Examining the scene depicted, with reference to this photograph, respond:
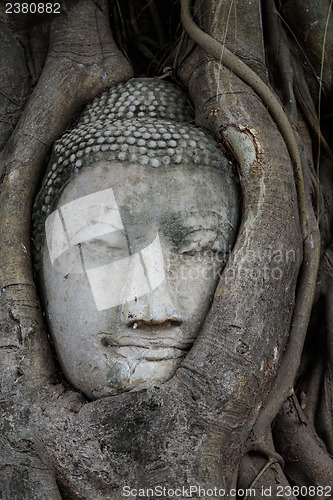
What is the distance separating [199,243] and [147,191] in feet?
0.63

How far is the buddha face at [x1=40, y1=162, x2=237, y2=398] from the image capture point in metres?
1.45

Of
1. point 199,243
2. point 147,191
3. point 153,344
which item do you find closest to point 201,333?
point 153,344

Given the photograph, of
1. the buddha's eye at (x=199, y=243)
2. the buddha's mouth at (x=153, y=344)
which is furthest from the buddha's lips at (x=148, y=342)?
the buddha's eye at (x=199, y=243)

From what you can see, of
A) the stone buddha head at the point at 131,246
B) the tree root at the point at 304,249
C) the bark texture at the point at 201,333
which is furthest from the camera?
the tree root at the point at 304,249

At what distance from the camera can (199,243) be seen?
4.98 ft

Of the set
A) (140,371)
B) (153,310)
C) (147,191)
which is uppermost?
(147,191)

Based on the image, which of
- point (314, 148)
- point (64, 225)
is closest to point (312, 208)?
point (314, 148)

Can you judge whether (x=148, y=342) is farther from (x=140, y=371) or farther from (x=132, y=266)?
(x=132, y=266)

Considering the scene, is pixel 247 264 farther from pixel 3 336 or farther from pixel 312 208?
pixel 3 336

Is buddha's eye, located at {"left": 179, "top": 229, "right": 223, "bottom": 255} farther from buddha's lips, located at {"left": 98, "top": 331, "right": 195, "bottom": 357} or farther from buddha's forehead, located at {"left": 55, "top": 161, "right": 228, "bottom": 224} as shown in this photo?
buddha's lips, located at {"left": 98, "top": 331, "right": 195, "bottom": 357}

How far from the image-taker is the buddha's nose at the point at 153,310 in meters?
1.43

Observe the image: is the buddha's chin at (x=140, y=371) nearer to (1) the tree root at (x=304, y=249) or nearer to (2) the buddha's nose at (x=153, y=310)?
(2) the buddha's nose at (x=153, y=310)

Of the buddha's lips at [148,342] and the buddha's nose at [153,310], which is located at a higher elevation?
the buddha's nose at [153,310]

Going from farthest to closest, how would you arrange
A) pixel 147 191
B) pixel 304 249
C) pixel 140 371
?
pixel 304 249
pixel 147 191
pixel 140 371
